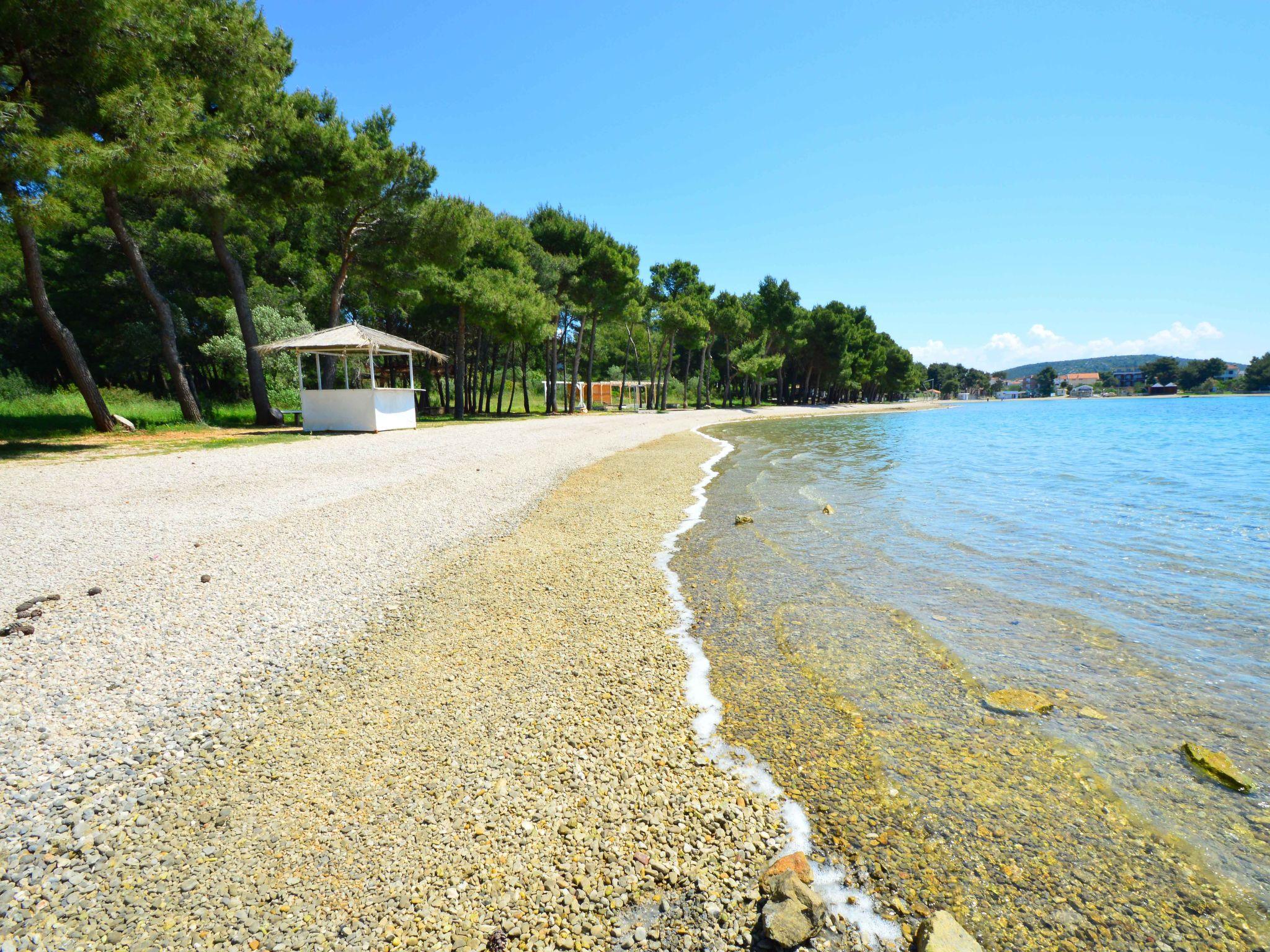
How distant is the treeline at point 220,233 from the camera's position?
11812mm

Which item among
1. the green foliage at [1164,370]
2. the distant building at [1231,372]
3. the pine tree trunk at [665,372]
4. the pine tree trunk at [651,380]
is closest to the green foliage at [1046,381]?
the green foliage at [1164,370]

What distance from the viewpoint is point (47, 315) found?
13.5m

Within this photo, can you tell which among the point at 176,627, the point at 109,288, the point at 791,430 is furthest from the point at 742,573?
the point at 109,288

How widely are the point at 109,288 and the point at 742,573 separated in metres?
32.4

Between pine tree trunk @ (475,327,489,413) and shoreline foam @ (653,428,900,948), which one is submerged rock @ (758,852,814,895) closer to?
shoreline foam @ (653,428,900,948)

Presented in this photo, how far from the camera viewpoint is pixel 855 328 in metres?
69.4

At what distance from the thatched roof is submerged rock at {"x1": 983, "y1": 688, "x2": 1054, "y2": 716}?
18.7m

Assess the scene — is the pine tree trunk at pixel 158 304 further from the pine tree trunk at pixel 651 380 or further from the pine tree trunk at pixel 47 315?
the pine tree trunk at pixel 651 380

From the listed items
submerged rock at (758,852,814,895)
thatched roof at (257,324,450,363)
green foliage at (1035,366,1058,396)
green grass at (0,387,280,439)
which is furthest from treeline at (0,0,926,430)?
green foliage at (1035,366,1058,396)

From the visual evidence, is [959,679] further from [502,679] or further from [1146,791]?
[502,679]

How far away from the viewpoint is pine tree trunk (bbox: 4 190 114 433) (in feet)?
36.3

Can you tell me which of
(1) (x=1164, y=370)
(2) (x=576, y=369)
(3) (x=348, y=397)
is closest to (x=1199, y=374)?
(1) (x=1164, y=370)

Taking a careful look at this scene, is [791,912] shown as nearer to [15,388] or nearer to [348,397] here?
[348,397]

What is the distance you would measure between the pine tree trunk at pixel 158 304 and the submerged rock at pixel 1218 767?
22.3m
